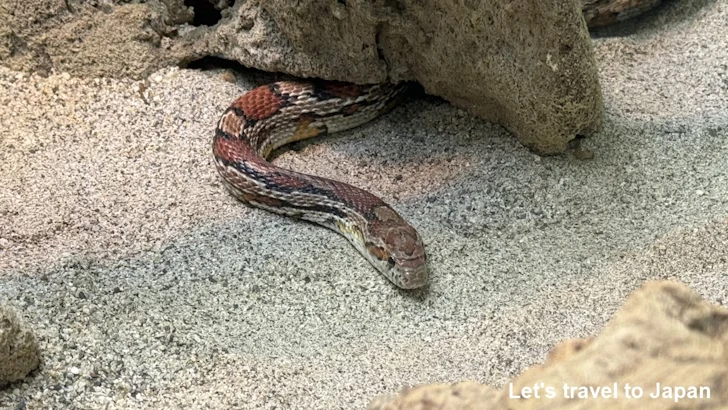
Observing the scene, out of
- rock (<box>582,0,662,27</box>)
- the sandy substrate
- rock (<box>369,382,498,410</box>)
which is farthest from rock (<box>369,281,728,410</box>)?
rock (<box>582,0,662,27</box>)

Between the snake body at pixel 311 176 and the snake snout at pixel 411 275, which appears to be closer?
the snake snout at pixel 411 275

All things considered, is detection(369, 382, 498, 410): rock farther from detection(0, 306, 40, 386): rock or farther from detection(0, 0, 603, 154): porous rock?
detection(0, 0, 603, 154): porous rock

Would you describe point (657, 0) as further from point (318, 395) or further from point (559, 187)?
point (318, 395)

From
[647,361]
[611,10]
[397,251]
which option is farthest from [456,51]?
[647,361]

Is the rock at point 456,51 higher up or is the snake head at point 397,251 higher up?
the rock at point 456,51

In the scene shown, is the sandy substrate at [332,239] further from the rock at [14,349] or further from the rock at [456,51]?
the rock at [456,51]

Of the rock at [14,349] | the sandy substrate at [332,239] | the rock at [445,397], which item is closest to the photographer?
the rock at [445,397]

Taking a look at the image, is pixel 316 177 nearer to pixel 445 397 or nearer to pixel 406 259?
pixel 406 259

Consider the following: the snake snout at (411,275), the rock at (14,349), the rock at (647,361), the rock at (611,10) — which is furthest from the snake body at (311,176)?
the rock at (647,361)

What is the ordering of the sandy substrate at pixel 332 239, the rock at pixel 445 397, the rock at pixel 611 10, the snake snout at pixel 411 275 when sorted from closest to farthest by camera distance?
1. the rock at pixel 445 397
2. the sandy substrate at pixel 332 239
3. the snake snout at pixel 411 275
4. the rock at pixel 611 10
